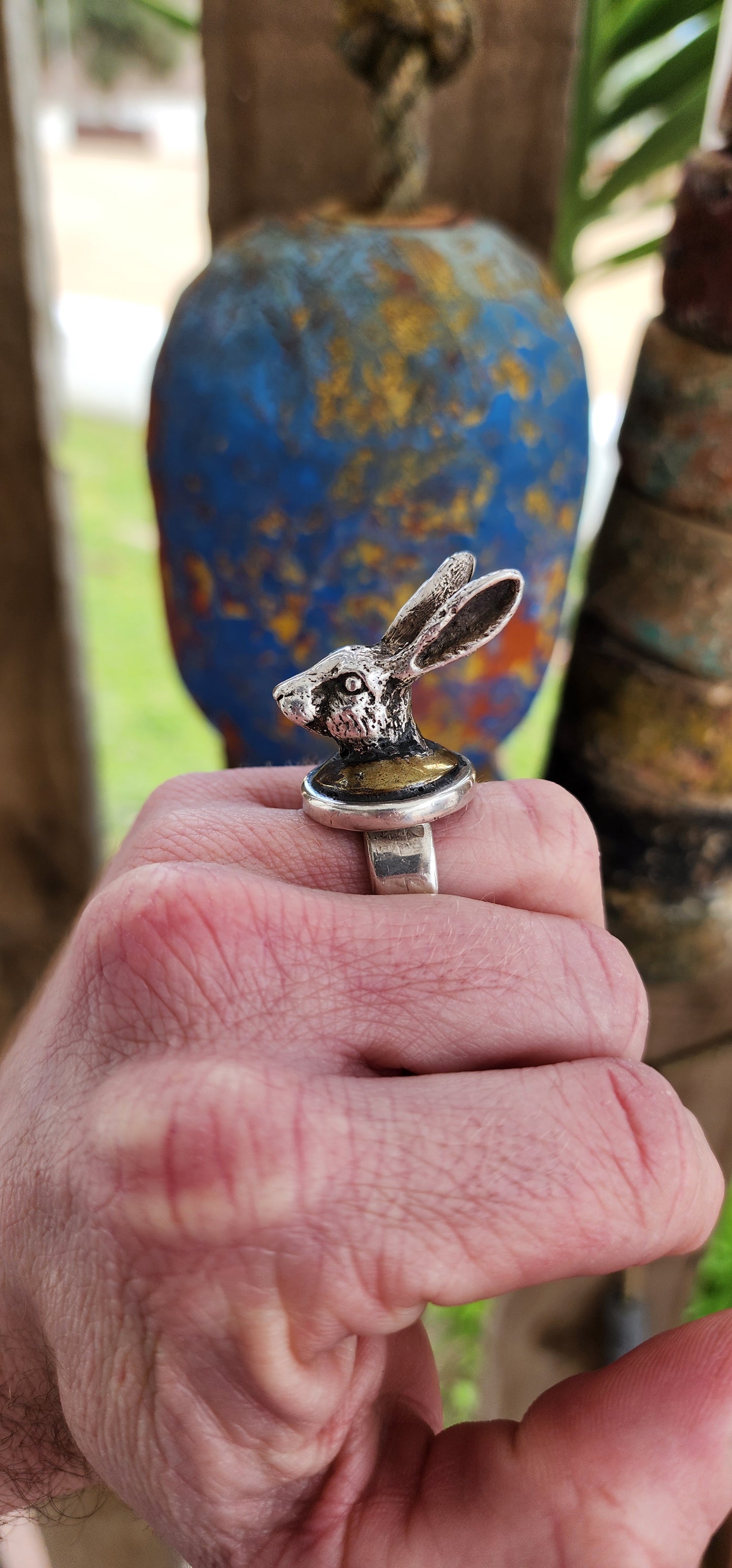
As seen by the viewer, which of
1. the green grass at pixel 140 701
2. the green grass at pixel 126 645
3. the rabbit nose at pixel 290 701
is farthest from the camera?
the green grass at pixel 126 645

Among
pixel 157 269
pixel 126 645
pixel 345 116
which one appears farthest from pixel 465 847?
pixel 157 269

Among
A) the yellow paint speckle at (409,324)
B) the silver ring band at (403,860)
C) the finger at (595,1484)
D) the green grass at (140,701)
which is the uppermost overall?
the yellow paint speckle at (409,324)

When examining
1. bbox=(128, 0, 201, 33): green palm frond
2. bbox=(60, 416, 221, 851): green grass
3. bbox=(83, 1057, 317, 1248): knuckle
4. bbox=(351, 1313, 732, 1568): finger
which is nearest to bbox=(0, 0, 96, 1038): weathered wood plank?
bbox=(128, 0, 201, 33): green palm frond

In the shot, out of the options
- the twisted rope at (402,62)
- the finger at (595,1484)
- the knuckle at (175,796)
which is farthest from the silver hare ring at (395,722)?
the twisted rope at (402,62)

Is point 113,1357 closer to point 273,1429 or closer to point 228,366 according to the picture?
point 273,1429

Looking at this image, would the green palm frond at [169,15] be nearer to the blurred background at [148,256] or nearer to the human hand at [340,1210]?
the blurred background at [148,256]

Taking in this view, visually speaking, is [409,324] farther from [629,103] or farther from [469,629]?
[629,103]
